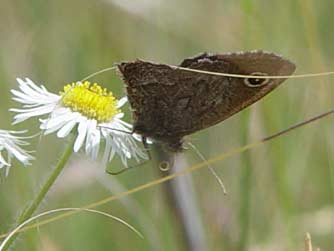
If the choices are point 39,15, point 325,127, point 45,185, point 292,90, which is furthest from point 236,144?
point 45,185

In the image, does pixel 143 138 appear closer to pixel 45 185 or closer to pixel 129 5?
pixel 45 185

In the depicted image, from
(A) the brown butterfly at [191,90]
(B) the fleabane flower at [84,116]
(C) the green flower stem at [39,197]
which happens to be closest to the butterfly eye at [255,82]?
(A) the brown butterfly at [191,90]

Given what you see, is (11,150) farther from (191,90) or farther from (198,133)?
(198,133)

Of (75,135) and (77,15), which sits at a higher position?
(77,15)

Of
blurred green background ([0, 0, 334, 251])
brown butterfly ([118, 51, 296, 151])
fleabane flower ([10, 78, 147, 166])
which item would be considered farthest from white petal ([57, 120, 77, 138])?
blurred green background ([0, 0, 334, 251])

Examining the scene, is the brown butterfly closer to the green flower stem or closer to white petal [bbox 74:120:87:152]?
Answer: white petal [bbox 74:120:87:152]

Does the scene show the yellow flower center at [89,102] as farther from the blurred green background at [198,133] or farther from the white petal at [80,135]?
the blurred green background at [198,133]

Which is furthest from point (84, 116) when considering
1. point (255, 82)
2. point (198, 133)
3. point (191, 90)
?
point (198, 133)
